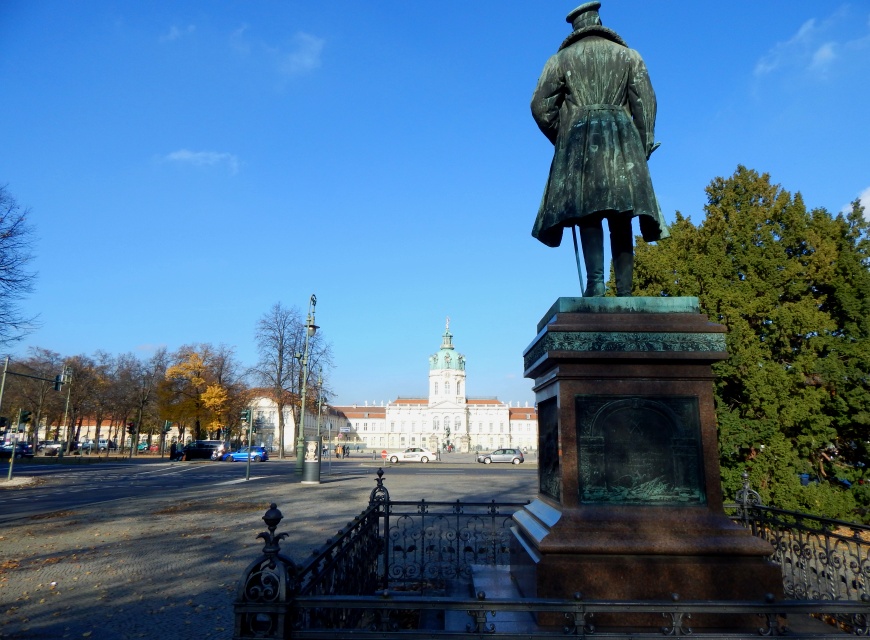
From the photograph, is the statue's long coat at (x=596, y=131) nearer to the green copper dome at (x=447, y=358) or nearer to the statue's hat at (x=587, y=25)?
the statue's hat at (x=587, y=25)

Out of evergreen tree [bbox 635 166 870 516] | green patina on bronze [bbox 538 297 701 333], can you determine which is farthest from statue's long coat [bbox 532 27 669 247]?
evergreen tree [bbox 635 166 870 516]

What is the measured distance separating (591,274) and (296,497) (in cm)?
1512

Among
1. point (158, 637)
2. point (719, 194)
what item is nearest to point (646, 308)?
point (158, 637)

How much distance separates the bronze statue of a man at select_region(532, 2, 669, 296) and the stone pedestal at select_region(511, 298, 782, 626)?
2.25ft

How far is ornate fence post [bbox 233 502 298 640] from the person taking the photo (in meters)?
2.80

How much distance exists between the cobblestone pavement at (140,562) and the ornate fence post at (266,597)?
2589mm

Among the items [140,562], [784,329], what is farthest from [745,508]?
[140,562]

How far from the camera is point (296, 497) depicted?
17.3 meters

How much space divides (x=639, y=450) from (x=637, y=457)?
0.18 ft

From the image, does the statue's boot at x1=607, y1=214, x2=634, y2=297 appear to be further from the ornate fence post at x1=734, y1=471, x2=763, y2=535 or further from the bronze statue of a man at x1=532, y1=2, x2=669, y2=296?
the ornate fence post at x1=734, y1=471, x2=763, y2=535

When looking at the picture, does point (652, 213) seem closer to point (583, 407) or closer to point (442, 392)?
point (583, 407)

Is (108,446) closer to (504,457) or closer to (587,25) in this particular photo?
(504,457)

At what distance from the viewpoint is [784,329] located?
36.8 ft

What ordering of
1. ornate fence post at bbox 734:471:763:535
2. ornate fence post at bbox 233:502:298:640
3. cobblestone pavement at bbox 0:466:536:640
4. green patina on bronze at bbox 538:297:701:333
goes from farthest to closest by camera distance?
ornate fence post at bbox 734:471:763:535, cobblestone pavement at bbox 0:466:536:640, green patina on bronze at bbox 538:297:701:333, ornate fence post at bbox 233:502:298:640
